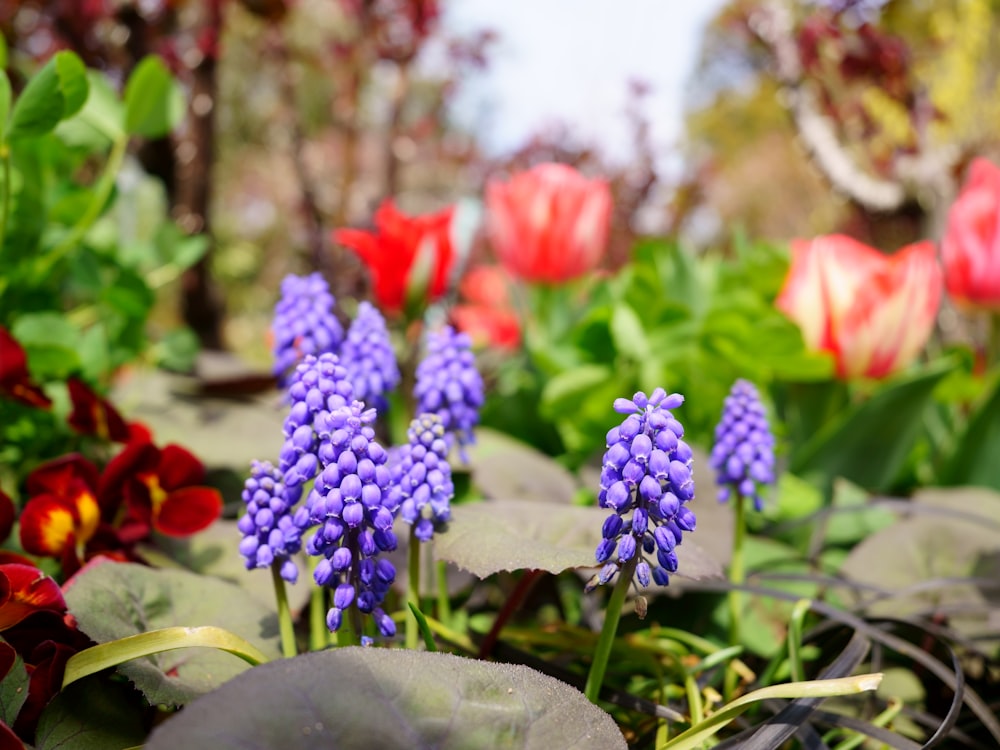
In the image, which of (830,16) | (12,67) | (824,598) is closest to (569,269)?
(824,598)

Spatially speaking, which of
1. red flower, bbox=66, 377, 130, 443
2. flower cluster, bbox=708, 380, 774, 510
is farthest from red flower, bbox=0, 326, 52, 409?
flower cluster, bbox=708, 380, 774, 510

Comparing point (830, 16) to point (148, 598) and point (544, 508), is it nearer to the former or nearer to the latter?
point (544, 508)

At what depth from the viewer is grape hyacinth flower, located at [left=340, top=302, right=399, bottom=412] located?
76 centimetres

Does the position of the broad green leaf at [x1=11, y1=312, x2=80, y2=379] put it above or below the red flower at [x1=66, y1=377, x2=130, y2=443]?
above

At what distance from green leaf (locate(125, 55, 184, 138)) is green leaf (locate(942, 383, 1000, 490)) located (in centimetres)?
117

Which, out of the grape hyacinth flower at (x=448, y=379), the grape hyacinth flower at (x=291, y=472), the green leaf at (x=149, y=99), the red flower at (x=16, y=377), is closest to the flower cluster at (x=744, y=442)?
the grape hyacinth flower at (x=448, y=379)

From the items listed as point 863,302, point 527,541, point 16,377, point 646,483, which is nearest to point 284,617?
point 527,541

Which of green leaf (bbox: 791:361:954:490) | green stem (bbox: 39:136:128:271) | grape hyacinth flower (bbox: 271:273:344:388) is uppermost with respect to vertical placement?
green stem (bbox: 39:136:128:271)

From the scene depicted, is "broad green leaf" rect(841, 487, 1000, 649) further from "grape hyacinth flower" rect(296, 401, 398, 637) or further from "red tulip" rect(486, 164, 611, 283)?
"red tulip" rect(486, 164, 611, 283)

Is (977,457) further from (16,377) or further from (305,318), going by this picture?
(16,377)

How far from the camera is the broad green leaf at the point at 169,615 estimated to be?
544mm

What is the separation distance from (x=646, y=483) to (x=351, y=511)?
0.18 meters

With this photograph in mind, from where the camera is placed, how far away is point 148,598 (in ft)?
2.10

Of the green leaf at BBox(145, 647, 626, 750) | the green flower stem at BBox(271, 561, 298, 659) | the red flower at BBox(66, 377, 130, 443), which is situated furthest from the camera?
the red flower at BBox(66, 377, 130, 443)
